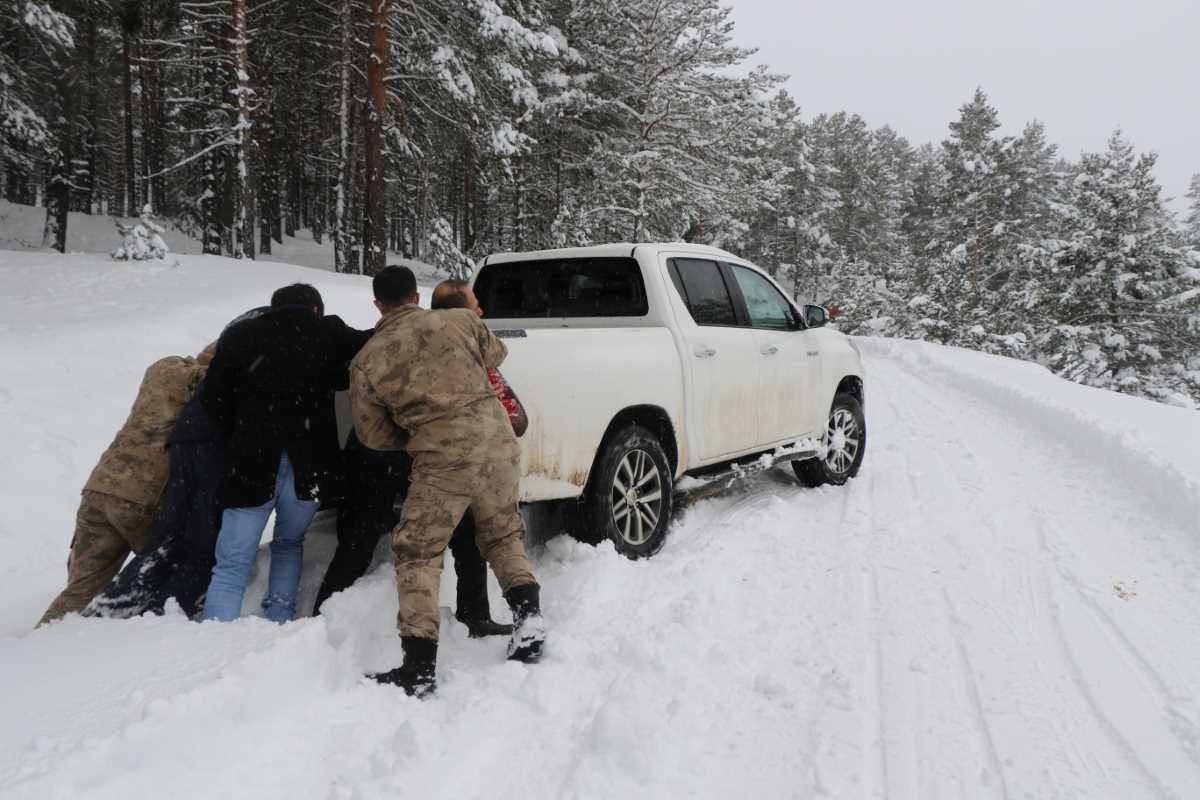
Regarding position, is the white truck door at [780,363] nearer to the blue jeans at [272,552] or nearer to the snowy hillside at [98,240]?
the blue jeans at [272,552]

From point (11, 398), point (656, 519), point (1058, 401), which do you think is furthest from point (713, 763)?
point (1058, 401)

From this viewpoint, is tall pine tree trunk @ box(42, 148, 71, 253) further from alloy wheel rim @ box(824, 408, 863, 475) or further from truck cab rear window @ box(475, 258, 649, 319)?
alloy wheel rim @ box(824, 408, 863, 475)

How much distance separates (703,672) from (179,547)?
2.73 meters

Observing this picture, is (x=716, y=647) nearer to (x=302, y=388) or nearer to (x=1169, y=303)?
(x=302, y=388)

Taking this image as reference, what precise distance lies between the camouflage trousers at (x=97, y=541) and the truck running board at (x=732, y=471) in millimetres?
3221

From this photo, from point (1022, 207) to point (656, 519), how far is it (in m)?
49.9

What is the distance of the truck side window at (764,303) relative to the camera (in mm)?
5598

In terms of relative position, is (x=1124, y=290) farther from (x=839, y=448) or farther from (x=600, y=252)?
(x=600, y=252)

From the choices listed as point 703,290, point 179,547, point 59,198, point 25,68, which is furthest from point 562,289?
point 59,198

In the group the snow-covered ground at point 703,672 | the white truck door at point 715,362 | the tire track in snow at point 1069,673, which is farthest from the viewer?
the white truck door at point 715,362

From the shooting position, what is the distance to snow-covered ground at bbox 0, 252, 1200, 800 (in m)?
2.32

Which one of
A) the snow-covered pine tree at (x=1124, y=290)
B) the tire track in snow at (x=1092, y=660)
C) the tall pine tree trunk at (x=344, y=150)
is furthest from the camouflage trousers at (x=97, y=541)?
the snow-covered pine tree at (x=1124, y=290)

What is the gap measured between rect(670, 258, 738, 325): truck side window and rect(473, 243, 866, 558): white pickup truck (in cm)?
1

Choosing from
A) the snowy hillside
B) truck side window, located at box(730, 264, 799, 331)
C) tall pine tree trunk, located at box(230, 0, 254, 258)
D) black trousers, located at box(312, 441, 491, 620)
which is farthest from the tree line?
black trousers, located at box(312, 441, 491, 620)
